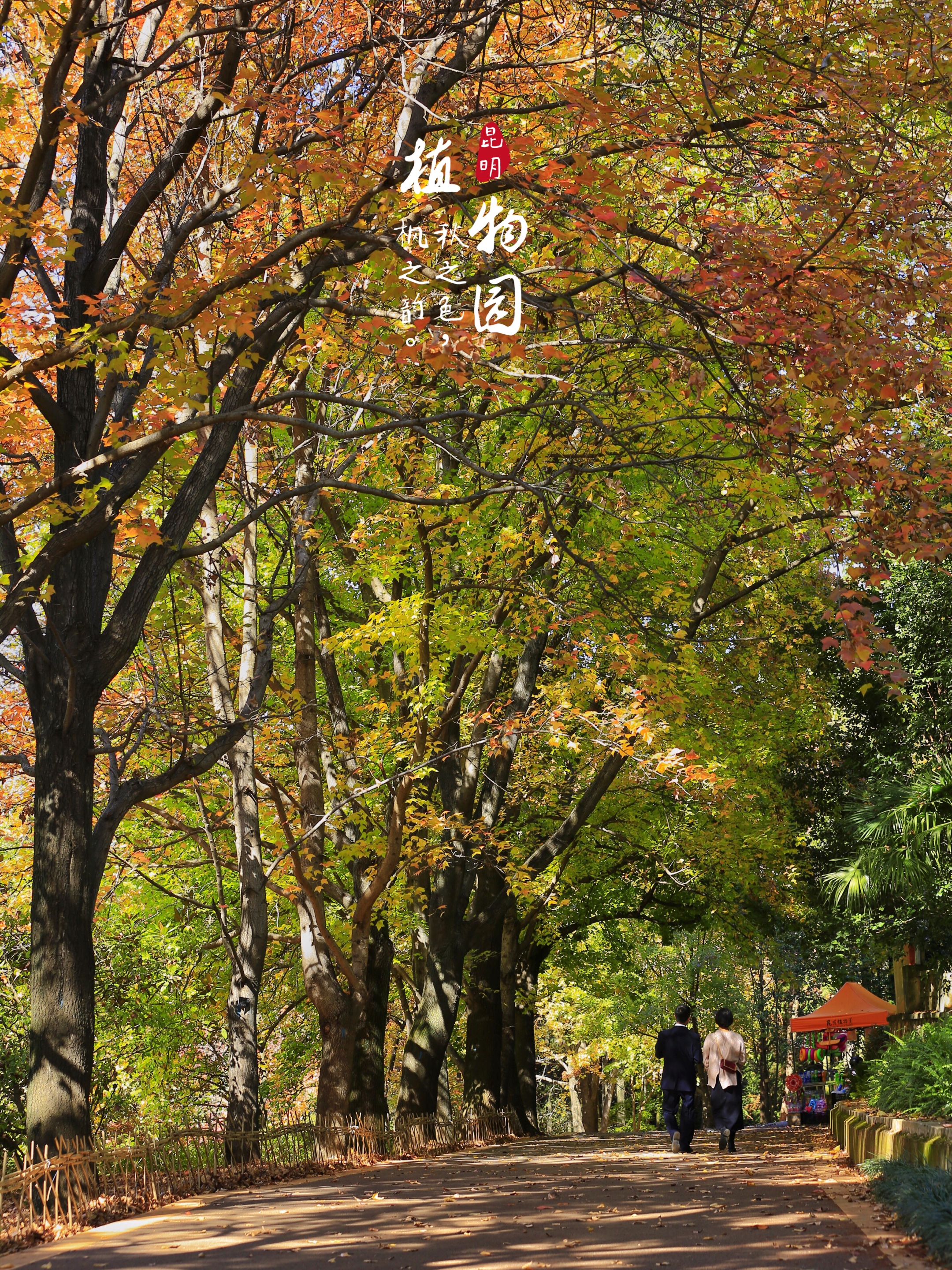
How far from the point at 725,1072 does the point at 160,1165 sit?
24.7ft

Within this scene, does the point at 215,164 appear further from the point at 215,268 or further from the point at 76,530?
the point at 76,530

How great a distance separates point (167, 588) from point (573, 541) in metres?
6.16

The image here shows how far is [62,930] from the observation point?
8992mm

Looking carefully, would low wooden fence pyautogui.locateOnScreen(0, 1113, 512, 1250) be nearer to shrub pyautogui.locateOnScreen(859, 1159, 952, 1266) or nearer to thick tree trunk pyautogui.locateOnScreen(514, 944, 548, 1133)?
shrub pyautogui.locateOnScreen(859, 1159, 952, 1266)

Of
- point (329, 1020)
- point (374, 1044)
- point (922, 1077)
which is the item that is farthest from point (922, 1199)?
point (374, 1044)

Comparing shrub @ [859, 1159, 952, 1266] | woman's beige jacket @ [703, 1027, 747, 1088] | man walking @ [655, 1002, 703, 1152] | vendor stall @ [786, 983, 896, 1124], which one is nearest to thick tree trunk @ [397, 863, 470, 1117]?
man walking @ [655, 1002, 703, 1152]

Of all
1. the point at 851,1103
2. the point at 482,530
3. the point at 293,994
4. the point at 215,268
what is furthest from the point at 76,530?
the point at 293,994

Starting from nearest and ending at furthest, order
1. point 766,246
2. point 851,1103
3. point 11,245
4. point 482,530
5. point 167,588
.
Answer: point 11,245
point 766,246
point 851,1103
point 482,530
point 167,588

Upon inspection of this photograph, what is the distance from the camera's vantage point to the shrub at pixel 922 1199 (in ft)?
20.4

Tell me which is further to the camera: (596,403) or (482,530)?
(482,530)

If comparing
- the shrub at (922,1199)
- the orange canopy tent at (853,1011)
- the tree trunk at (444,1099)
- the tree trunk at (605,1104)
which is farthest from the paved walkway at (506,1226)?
the tree trunk at (605,1104)

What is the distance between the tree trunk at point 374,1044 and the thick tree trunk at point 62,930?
8.99 meters

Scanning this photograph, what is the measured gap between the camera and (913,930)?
17531mm

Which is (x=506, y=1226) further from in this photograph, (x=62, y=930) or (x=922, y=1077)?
(x=922, y=1077)
